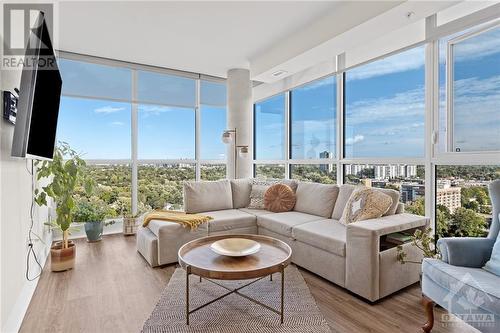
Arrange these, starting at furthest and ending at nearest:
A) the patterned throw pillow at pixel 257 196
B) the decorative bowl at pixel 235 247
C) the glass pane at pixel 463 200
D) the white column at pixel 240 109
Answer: the white column at pixel 240 109, the patterned throw pillow at pixel 257 196, the glass pane at pixel 463 200, the decorative bowl at pixel 235 247

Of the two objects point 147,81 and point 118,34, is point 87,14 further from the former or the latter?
point 147,81

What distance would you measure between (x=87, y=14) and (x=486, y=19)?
3996 millimetres

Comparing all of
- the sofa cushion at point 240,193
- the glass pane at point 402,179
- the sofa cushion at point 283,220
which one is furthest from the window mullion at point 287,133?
the sofa cushion at point 283,220

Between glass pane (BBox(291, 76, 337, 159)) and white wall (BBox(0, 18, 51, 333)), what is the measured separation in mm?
3605

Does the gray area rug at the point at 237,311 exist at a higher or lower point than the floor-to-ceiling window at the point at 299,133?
lower

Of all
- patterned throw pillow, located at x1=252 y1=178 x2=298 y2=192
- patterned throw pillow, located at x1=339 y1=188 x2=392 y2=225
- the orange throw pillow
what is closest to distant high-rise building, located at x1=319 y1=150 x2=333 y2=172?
patterned throw pillow, located at x1=252 y1=178 x2=298 y2=192

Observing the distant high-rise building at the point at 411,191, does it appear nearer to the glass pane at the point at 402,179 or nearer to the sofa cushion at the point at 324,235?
the glass pane at the point at 402,179

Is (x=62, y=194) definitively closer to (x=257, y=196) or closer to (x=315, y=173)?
(x=257, y=196)

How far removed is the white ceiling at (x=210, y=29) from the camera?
291cm

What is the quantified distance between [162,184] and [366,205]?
350 cm

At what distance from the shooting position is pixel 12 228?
190 centimetres

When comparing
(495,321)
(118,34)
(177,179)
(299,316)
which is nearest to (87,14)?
(118,34)

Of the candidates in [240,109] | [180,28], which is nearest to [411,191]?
[240,109]

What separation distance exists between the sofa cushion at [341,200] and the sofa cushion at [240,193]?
1.38 meters
